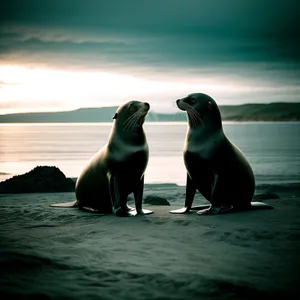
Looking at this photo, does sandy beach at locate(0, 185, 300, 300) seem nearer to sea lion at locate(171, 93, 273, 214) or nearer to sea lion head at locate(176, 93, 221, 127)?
sea lion at locate(171, 93, 273, 214)

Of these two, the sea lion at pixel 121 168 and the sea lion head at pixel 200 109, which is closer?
the sea lion at pixel 121 168

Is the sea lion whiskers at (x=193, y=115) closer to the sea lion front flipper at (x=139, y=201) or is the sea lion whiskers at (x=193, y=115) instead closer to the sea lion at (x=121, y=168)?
the sea lion at (x=121, y=168)

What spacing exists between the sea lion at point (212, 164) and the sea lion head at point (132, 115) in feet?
1.78

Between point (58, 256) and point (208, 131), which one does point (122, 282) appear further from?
point (208, 131)

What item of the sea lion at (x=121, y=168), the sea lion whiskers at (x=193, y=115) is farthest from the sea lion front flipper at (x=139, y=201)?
the sea lion whiskers at (x=193, y=115)

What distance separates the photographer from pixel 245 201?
8609mm

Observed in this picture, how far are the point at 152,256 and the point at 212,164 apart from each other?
2976 millimetres

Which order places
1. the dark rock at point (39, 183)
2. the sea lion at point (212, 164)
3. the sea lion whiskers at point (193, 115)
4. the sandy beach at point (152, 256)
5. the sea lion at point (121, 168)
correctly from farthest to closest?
the dark rock at point (39, 183), the sea lion whiskers at point (193, 115), the sea lion at point (121, 168), the sea lion at point (212, 164), the sandy beach at point (152, 256)

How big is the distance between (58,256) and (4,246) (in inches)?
26.2

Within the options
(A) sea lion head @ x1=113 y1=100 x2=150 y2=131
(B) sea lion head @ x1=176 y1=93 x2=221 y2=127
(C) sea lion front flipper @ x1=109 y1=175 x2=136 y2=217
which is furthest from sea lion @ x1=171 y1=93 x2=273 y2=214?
(C) sea lion front flipper @ x1=109 y1=175 x2=136 y2=217

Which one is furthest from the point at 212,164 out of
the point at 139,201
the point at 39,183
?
the point at 39,183

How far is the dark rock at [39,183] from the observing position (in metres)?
12.7

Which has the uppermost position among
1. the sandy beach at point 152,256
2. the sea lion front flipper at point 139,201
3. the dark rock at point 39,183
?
the dark rock at point 39,183

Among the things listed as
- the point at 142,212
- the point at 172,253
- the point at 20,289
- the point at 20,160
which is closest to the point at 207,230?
the point at 172,253
